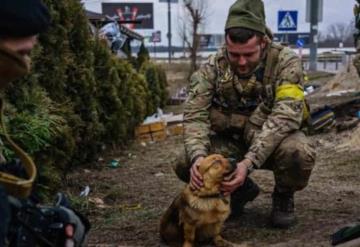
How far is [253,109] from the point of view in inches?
178

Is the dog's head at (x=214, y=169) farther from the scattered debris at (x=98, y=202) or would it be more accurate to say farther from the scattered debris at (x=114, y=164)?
the scattered debris at (x=114, y=164)

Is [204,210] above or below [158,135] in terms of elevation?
A: above

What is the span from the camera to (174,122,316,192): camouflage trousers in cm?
429

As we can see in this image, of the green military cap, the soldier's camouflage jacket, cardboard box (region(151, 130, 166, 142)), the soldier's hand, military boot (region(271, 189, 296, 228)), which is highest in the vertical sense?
the green military cap

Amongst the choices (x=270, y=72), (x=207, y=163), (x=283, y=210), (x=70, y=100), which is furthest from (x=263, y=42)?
(x=70, y=100)

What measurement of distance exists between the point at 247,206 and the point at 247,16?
1.68m

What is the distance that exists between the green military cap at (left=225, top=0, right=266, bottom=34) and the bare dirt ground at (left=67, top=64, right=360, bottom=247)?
123 cm

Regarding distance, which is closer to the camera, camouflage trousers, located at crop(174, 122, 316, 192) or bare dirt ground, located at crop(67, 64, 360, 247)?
camouflage trousers, located at crop(174, 122, 316, 192)

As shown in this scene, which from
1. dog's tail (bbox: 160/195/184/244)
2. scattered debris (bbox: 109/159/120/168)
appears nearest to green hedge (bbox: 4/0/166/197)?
scattered debris (bbox: 109/159/120/168)

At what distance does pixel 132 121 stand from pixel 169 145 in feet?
2.54

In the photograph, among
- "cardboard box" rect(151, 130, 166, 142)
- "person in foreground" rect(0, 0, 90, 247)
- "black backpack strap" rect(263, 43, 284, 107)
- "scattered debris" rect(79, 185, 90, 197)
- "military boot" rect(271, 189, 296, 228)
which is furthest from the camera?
"cardboard box" rect(151, 130, 166, 142)

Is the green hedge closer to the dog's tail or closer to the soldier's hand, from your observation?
the dog's tail

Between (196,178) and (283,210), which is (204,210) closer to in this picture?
(196,178)

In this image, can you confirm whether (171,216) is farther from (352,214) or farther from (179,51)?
(179,51)
